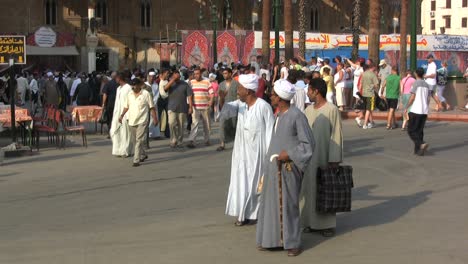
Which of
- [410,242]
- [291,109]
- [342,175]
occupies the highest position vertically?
[291,109]

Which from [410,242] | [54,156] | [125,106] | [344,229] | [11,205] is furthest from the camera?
[54,156]

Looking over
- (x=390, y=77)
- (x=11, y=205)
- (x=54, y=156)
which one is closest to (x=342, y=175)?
(x=11, y=205)

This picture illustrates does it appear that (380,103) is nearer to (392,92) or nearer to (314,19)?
(392,92)

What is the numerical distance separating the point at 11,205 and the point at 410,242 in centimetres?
519

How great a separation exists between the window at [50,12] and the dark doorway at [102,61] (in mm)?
3765

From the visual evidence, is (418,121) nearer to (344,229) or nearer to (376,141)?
(376,141)

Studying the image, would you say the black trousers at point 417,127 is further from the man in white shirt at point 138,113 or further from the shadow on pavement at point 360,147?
the man in white shirt at point 138,113

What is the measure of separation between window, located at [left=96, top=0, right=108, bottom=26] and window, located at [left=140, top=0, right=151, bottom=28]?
2594 millimetres

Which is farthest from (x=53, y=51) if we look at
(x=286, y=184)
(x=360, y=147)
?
(x=286, y=184)

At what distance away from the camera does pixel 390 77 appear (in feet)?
64.4

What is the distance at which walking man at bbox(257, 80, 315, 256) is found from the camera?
705cm

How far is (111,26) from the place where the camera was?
53.0 metres

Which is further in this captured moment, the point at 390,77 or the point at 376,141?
the point at 390,77

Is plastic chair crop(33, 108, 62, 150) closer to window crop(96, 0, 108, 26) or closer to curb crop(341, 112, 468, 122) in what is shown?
curb crop(341, 112, 468, 122)
